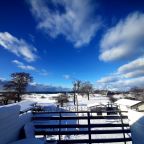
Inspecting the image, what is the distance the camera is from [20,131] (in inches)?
172

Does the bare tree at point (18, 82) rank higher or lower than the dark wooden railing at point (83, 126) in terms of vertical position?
higher

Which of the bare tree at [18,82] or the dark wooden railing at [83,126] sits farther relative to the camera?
the bare tree at [18,82]

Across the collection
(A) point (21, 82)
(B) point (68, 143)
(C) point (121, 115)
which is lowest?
(B) point (68, 143)

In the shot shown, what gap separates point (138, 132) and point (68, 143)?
5.09 ft

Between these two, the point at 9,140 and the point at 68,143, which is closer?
the point at 9,140

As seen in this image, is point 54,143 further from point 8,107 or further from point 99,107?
point 99,107

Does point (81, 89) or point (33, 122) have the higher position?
point (81, 89)

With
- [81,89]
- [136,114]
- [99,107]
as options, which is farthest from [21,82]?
[136,114]

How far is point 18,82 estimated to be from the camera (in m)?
35.8

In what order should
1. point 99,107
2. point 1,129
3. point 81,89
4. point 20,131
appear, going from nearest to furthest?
point 1,129, point 20,131, point 99,107, point 81,89

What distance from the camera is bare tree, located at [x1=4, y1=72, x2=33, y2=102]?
34.9 metres

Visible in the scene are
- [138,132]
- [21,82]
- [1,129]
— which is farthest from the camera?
[21,82]

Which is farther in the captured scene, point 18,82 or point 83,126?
point 18,82

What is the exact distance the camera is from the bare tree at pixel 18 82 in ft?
114
